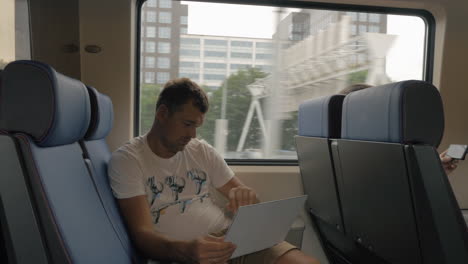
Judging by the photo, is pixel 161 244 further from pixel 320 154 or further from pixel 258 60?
pixel 258 60

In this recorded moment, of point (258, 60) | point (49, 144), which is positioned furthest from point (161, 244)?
point (258, 60)

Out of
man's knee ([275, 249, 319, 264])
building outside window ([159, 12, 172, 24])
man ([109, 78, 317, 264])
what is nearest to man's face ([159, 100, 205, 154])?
man ([109, 78, 317, 264])

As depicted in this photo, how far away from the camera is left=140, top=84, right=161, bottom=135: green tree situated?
2.81m

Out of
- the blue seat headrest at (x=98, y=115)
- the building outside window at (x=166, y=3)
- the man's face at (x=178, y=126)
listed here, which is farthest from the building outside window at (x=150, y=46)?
the man's face at (x=178, y=126)

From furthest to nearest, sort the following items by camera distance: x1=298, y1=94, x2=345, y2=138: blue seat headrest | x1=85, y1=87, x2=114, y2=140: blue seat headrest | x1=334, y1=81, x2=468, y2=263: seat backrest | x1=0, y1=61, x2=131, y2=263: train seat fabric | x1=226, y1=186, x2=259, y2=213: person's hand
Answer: x1=298, y1=94, x2=345, y2=138: blue seat headrest < x1=226, y1=186, x2=259, y2=213: person's hand < x1=85, y1=87, x2=114, y2=140: blue seat headrest < x1=334, y1=81, x2=468, y2=263: seat backrest < x1=0, y1=61, x2=131, y2=263: train seat fabric

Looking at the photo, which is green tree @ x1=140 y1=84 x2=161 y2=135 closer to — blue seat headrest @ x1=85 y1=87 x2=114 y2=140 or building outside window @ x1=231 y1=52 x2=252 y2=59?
building outside window @ x1=231 y1=52 x2=252 y2=59

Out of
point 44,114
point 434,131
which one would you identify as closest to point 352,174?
point 434,131

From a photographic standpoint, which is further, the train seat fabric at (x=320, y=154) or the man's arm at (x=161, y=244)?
the train seat fabric at (x=320, y=154)

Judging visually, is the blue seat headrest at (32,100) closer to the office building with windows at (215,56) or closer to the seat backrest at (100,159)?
the seat backrest at (100,159)

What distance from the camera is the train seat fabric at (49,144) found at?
1.02 meters

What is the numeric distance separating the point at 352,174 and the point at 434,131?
47cm

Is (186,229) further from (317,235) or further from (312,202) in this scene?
(317,235)

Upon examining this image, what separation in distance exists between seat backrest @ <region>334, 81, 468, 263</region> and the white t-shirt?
2.34ft

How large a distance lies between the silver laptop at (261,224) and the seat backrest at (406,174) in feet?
1.02
